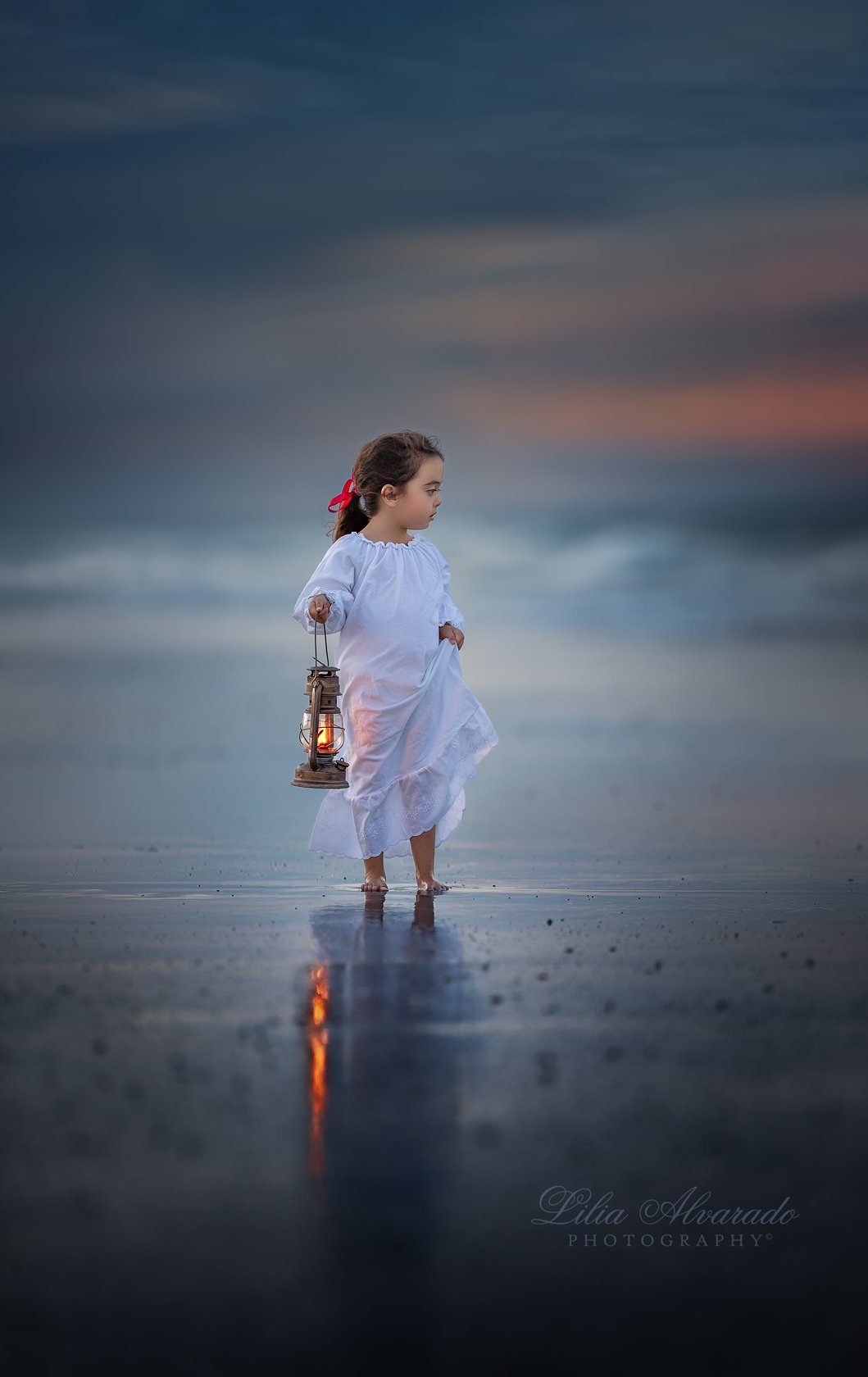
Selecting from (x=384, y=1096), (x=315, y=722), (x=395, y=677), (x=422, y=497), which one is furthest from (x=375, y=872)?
(x=384, y=1096)

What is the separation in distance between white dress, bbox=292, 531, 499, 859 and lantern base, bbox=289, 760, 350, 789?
0.35 ft

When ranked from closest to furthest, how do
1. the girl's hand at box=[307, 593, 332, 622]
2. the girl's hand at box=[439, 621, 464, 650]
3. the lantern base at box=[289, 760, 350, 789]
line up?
1. the girl's hand at box=[307, 593, 332, 622]
2. the lantern base at box=[289, 760, 350, 789]
3. the girl's hand at box=[439, 621, 464, 650]

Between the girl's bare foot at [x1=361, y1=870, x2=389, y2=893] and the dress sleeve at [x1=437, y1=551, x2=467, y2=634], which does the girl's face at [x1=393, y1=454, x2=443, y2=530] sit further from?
the girl's bare foot at [x1=361, y1=870, x2=389, y2=893]

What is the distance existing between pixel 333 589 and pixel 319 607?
0.16 meters

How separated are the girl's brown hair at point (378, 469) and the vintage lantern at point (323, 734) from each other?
68cm

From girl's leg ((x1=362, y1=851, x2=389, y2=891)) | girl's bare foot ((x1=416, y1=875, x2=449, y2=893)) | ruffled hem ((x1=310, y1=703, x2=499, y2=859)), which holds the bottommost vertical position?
girl's bare foot ((x1=416, y1=875, x2=449, y2=893))

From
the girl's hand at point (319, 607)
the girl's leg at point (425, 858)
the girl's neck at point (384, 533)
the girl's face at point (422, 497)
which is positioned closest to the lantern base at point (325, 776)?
the girl's leg at point (425, 858)

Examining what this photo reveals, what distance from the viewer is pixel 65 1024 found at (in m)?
3.78

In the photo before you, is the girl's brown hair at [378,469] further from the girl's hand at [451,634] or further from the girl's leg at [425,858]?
the girl's leg at [425,858]

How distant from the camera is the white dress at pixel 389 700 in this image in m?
6.59

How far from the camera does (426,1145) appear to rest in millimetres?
2732

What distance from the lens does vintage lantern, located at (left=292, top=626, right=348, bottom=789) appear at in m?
6.51

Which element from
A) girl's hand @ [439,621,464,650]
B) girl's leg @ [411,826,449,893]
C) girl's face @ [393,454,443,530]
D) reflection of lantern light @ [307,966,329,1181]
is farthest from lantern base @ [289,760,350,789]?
reflection of lantern light @ [307,966,329,1181]

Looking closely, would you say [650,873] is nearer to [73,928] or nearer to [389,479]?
[389,479]
